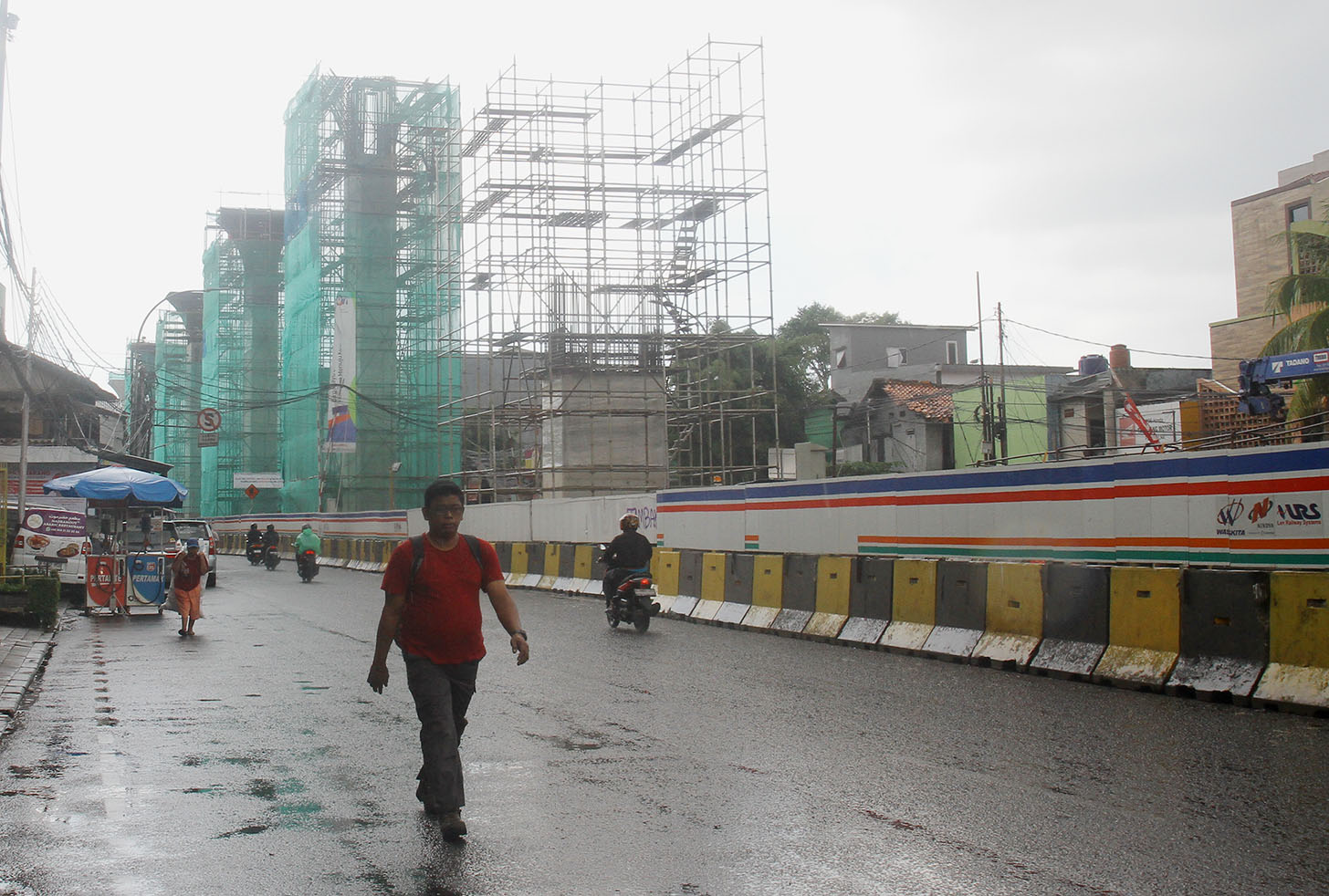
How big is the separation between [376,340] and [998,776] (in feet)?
148

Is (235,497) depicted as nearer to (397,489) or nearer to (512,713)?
(397,489)

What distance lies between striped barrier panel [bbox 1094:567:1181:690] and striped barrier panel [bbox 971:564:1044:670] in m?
0.96

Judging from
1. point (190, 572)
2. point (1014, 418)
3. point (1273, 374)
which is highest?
point (1014, 418)

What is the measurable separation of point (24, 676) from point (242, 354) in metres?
61.0

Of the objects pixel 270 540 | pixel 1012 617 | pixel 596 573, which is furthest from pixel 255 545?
pixel 1012 617

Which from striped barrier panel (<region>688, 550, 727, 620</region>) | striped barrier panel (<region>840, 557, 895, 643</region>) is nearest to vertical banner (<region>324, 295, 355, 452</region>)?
striped barrier panel (<region>688, 550, 727, 620</region>)

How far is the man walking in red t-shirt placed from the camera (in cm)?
641

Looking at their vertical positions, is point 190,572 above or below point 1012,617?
above

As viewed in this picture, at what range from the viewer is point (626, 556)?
57.8 feet

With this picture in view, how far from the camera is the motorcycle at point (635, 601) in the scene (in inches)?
686

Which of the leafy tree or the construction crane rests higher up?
the leafy tree

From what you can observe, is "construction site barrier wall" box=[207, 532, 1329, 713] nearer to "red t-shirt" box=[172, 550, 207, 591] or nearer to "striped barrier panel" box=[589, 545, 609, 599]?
"striped barrier panel" box=[589, 545, 609, 599]

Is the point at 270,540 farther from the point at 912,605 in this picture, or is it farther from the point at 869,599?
the point at 912,605

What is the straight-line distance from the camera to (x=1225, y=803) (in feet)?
22.0
